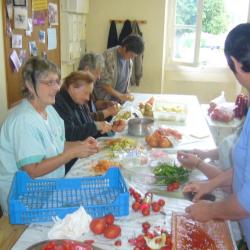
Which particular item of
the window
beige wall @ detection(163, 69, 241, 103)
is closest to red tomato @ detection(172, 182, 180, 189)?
beige wall @ detection(163, 69, 241, 103)

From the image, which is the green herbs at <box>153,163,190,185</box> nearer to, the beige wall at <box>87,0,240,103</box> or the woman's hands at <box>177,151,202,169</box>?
the woman's hands at <box>177,151,202,169</box>

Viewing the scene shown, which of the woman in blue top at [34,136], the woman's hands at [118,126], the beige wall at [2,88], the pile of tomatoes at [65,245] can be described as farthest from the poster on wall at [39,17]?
the pile of tomatoes at [65,245]

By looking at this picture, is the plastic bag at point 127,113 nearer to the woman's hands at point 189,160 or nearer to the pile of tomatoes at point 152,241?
the woman's hands at point 189,160

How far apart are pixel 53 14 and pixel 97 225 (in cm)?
287

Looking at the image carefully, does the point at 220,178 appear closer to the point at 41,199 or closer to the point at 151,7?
the point at 41,199

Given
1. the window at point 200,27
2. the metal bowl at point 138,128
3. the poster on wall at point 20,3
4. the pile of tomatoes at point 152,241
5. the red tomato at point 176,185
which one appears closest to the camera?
the pile of tomatoes at point 152,241

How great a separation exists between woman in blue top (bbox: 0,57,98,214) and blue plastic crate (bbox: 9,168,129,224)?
6.3 inches

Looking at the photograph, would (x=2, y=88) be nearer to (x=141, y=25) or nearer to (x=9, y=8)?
(x=9, y=8)

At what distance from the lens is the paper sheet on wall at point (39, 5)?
3062 millimetres

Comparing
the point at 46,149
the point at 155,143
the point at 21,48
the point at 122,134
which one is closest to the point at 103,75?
the point at 21,48

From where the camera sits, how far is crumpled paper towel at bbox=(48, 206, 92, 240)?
1156 millimetres

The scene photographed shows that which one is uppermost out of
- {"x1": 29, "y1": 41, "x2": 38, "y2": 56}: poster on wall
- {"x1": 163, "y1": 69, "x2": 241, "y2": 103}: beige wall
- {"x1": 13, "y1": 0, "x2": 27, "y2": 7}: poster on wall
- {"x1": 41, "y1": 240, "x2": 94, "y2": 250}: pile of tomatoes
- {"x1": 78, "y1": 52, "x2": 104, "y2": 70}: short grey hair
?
{"x1": 13, "y1": 0, "x2": 27, "y2": 7}: poster on wall

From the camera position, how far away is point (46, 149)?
1648mm

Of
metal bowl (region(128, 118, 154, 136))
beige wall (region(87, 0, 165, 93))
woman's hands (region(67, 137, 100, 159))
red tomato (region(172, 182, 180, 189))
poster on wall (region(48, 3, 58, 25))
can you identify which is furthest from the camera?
beige wall (region(87, 0, 165, 93))
